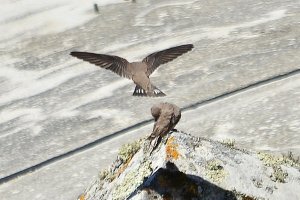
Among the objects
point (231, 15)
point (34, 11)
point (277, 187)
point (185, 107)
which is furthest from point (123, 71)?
point (34, 11)

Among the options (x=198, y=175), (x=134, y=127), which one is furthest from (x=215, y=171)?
(x=134, y=127)

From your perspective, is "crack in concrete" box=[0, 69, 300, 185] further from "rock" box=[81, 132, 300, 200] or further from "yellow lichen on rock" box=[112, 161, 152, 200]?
"yellow lichen on rock" box=[112, 161, 152, 200]

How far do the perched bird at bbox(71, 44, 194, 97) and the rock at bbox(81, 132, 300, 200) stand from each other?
0.50 m

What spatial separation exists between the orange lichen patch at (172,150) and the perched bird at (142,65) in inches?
37.1

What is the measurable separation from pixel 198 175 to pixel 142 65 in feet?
4.92

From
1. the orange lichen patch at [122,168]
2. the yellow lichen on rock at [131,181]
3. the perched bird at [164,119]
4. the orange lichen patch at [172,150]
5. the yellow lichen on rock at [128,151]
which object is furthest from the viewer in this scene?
the yellow lichen on rock at [128,151]

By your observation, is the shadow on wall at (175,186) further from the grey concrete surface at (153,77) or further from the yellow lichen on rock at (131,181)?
the grey concrete surface at (153,77)

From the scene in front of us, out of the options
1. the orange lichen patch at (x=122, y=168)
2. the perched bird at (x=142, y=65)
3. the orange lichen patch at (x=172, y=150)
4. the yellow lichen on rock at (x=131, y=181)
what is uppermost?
the perched bird at (x=142, y=65)

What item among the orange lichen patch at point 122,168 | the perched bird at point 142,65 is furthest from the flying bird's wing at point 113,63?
the orange lichen patch at point 122,168

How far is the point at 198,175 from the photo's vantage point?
14.6ft

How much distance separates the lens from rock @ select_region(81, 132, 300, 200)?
439 cm

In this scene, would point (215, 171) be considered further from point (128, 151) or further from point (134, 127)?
point (134, 127)

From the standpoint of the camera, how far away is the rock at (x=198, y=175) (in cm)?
439

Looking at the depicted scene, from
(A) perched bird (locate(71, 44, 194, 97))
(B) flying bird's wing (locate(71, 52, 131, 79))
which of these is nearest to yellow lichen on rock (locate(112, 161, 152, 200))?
(A) perched bird (locate(71, 44, 194, 97))
